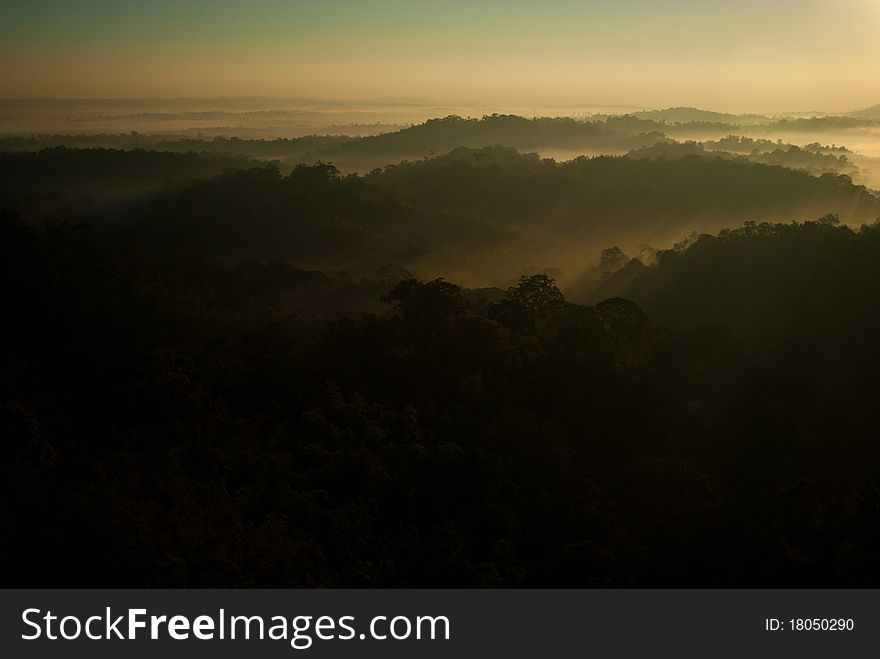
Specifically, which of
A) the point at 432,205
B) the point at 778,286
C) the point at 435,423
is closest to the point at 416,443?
the point at 435,423

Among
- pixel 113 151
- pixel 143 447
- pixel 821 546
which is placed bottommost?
pixel 821 546

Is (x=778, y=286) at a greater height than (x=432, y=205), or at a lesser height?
lesser

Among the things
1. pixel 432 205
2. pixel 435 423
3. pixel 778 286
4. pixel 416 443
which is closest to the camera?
pixel 416 443

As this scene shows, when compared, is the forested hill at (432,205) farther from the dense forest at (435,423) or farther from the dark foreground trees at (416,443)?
the dark foreground trees at (416,443)

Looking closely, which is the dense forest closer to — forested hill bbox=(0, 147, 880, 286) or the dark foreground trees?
the dark foreground trees

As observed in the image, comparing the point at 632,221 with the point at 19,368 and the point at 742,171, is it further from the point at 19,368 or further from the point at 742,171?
the point at 19,368

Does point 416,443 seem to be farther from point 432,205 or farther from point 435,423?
point 432,205

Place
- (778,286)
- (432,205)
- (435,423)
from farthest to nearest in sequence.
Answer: (432,205), (778,286), (435,423)

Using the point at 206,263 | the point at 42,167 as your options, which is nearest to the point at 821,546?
the point at 206,263
